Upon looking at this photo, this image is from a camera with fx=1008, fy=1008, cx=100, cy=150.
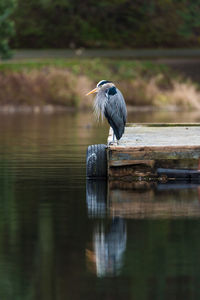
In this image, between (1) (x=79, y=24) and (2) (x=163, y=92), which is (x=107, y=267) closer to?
(2) (x=163, y=92)

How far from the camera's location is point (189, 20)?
6506 centimetres

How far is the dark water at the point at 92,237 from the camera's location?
8.63 metres

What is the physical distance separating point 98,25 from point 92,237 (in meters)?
62.8

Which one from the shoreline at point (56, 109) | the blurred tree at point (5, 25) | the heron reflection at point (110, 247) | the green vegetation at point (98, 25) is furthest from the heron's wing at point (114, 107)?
the green vegetation at point (98, 25)

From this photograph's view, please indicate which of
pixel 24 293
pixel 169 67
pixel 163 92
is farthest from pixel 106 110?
pixel 169 67

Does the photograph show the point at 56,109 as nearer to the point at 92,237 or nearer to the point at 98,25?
the point at 98,25

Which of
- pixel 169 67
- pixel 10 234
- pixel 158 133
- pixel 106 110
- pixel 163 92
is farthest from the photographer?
pixel 169 67

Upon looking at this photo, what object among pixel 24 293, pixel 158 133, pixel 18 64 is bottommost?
pixel 24 293

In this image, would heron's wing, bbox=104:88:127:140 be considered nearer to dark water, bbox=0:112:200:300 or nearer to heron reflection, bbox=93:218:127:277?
dark water, bbox=0:112:200:300

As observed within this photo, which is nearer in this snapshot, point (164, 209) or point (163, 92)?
point (164, 209)

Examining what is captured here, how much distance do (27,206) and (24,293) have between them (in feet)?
18.4

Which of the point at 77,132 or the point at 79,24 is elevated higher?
the point at 79,24

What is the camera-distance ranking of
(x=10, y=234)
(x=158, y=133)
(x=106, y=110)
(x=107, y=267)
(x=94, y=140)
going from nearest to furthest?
→ (x=107, y=267)
(x=10, y=234)
(x=106, y=110)
(x=158, y=133)
(x=94, y=140)

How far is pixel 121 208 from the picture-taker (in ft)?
44.8
